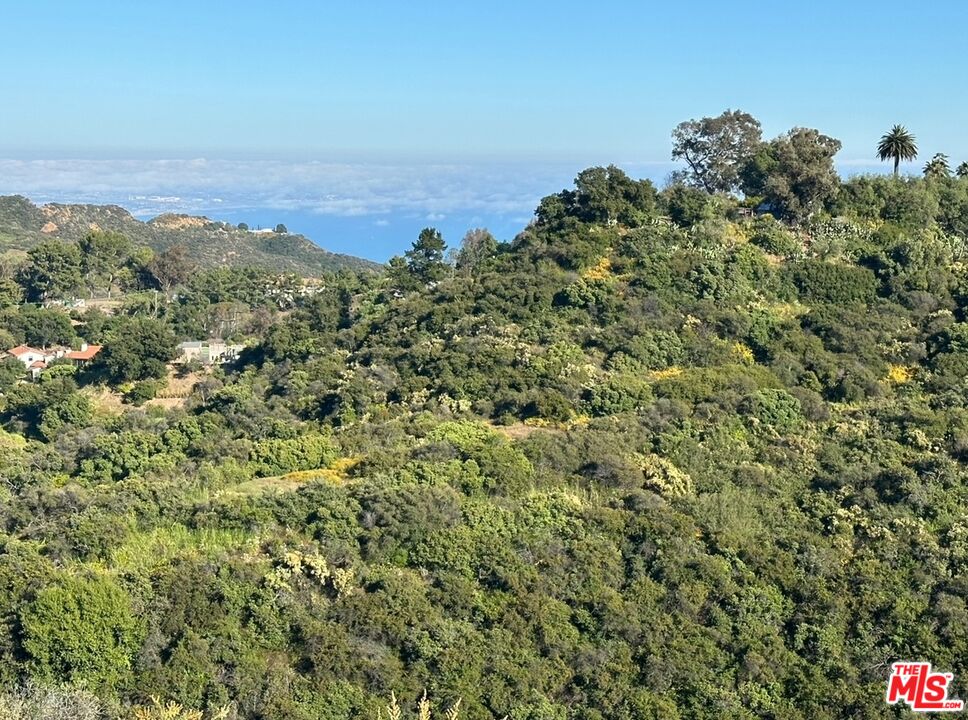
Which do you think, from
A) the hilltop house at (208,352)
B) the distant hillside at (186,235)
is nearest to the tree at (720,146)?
the hilltop house at (208,352)

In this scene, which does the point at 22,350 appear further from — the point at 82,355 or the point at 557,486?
the point at 557,486

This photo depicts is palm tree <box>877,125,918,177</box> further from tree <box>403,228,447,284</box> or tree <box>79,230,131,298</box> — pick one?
tree <box>79,230,131,298</box>

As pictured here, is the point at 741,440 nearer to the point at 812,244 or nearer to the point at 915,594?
the point at 915,594

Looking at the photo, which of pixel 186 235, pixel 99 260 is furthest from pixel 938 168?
pixel 186 235

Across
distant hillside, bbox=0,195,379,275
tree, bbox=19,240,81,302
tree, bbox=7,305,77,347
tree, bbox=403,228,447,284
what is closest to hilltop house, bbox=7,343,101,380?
tree, bbox=7,305,77,347

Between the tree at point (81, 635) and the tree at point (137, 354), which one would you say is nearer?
the tree at point (81, 635)

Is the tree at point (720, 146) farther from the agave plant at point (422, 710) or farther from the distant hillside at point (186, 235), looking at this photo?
the distant hillside at point (186, 235)
